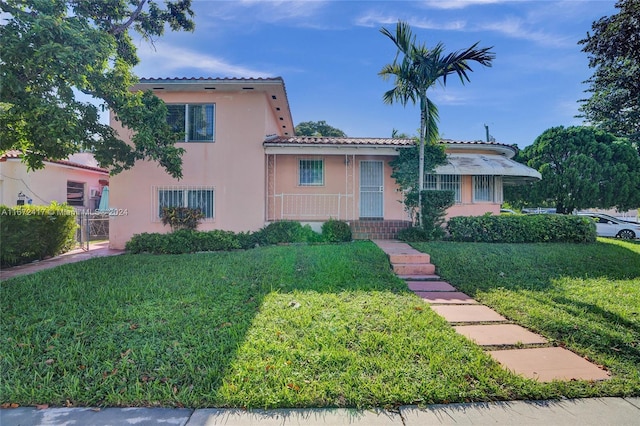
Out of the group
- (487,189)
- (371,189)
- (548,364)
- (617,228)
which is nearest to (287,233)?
(371,189)

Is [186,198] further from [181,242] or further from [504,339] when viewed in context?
[504,339]

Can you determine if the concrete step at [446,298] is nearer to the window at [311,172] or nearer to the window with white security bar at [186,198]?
the window at [311,172]

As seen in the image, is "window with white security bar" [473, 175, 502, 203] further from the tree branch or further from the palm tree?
the tree branch

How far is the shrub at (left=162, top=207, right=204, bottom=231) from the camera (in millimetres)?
11633

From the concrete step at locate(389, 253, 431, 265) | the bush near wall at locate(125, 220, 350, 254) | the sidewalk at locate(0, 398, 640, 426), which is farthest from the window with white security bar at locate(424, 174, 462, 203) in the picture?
the sidewalk at locate(0, 398, 640, 426)

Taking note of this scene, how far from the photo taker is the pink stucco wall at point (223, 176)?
38.5 feet

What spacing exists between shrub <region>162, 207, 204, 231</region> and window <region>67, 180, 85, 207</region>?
9688 mm

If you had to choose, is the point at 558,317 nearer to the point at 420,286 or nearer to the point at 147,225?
the point at 420,286

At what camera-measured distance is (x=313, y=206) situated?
515 inches

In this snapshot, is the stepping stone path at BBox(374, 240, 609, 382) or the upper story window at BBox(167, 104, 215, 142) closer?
the stepping stone path at BBox(374, 240, 609, 382)

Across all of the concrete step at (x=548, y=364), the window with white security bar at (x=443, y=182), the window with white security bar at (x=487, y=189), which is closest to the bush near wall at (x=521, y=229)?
the window with white security bar at (x=487, y=189)

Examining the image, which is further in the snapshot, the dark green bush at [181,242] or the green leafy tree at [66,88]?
the dark green bush at [181,242]

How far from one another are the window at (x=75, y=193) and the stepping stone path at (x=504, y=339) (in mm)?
19162

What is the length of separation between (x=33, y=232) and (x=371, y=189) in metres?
11.9
